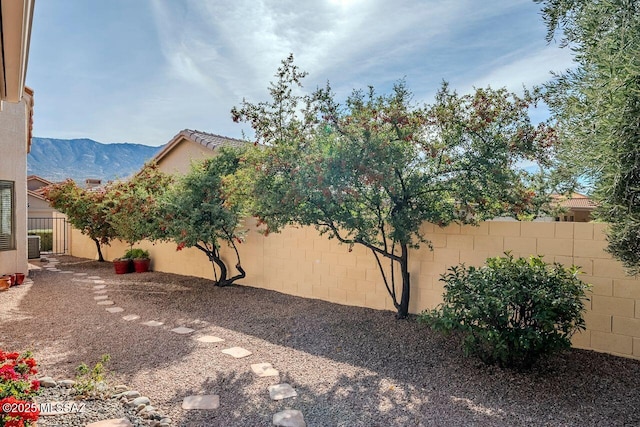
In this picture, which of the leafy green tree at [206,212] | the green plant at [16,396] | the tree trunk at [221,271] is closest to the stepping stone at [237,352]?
the green plant at [16,396]

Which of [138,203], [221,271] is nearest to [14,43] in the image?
[138,203]

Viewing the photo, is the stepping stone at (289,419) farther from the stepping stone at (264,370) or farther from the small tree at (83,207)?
the small tree at (83,207)

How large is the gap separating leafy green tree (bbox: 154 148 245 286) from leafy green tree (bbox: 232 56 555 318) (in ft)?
9.94

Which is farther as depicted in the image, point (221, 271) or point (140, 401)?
point (221, 271)

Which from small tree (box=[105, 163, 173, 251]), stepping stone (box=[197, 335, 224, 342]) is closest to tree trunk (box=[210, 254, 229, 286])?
small tree (box=[105, 163, 173, 251])

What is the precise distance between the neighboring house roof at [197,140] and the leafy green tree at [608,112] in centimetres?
1302

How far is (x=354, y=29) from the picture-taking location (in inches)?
321

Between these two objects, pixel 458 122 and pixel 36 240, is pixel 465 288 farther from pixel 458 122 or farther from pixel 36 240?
pixel 36 240

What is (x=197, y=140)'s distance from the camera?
15977 mm

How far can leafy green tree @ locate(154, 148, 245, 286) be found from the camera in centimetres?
955

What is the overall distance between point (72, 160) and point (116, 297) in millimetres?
54917

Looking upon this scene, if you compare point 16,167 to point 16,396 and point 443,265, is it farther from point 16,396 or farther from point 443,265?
point 443,265

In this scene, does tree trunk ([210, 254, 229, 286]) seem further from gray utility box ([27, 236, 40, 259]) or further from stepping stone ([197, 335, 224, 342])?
gray utility box ([27, 236, 40, 259])

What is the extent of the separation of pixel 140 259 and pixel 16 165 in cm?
473
